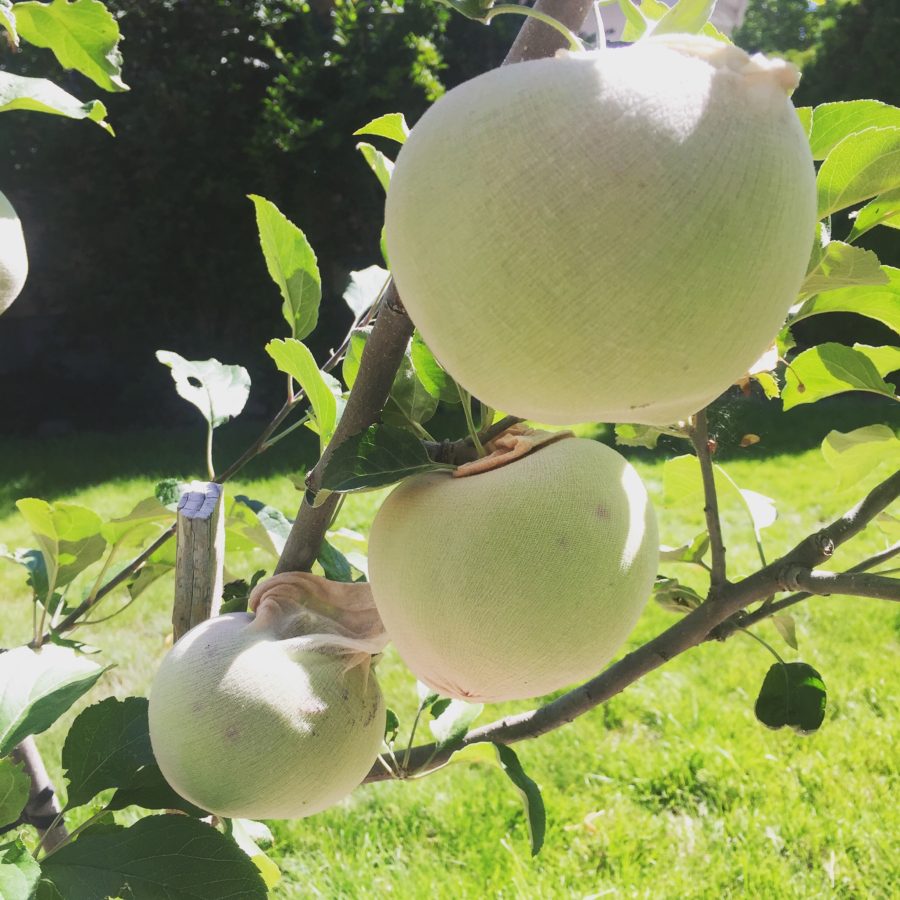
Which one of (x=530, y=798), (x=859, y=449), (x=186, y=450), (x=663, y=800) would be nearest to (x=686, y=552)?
(x=859, y=449)

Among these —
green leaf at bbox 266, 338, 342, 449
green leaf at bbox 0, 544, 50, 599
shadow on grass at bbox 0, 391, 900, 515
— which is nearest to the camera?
green leaf at bbox 266, 338, 342, 449

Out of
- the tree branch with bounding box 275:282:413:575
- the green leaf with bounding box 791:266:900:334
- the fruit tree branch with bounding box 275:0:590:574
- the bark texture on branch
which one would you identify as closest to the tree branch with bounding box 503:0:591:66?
the fruit tree branch with bounding box 275:0:590:574

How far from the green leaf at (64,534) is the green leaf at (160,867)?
30 cm

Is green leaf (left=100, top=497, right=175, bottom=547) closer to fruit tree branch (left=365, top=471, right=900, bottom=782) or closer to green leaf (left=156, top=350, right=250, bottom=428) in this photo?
green leaf (left=156, top=350, right=250, bottom=428)

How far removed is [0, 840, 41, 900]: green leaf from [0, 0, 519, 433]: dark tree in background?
374 cm

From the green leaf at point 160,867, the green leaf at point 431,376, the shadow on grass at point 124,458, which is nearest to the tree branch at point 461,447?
the green leaf at point 431,376

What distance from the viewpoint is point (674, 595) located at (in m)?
0.68

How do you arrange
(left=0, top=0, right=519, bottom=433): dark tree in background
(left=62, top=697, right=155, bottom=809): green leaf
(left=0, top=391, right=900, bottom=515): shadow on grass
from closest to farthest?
(left=62, top=697, right=155, bottom=809): green leaf
(left=0, top=391, right=900, bottom=515): shadow on grass
(left=0, top=0, right=519, bottom=433): dark tree in background

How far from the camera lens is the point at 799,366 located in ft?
1.96

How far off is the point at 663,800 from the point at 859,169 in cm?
143

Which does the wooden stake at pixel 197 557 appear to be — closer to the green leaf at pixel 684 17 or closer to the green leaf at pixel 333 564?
the green leaf at pixel 333 564

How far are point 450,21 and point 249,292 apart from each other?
66.4 inches

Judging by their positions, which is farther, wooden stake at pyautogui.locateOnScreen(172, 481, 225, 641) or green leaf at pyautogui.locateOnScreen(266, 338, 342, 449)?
wooden stake at pyautogui.locateOnScreen(172, 481, 225, 641)

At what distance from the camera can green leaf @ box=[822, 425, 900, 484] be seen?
599mm
